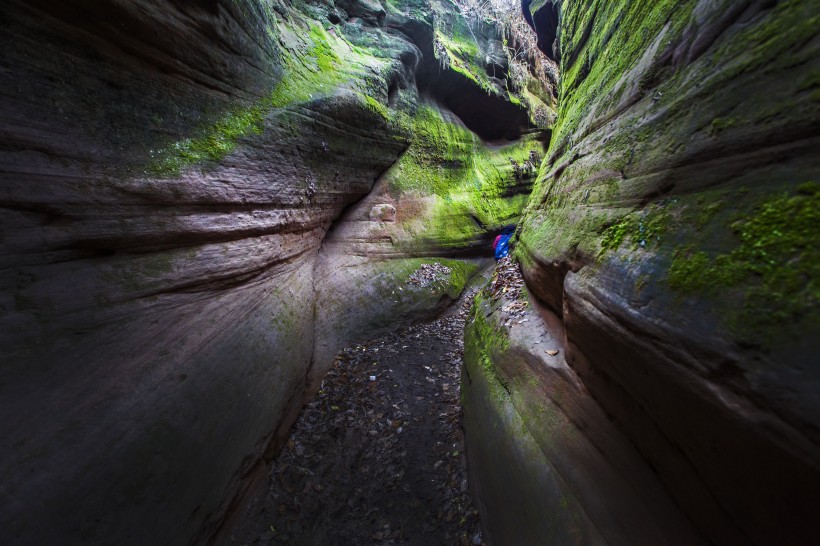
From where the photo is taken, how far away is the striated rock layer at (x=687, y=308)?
4.68 ft

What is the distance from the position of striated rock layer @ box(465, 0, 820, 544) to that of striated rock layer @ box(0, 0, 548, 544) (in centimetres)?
369

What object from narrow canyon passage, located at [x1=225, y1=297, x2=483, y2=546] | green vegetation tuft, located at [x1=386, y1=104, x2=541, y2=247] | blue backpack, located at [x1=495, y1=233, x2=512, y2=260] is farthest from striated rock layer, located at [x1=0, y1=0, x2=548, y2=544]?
blue backpack, located at [x1=495, y1=233, x2=512, y2=260]

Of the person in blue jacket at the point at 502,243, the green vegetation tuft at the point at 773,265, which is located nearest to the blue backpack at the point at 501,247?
the person in blue jacket at the point at 502,243

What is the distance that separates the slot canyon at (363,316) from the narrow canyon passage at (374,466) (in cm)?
4

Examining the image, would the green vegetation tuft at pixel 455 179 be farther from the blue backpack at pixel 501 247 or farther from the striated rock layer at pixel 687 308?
the striated rock layer at pixel 687 308

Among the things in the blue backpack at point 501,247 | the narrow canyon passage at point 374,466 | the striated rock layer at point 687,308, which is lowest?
the narrow canyon passage at point 374,466

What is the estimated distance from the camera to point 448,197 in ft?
37.2

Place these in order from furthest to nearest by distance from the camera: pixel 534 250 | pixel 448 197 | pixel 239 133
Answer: pixel 448 197 < pixel 239 133 < pixel 534 250

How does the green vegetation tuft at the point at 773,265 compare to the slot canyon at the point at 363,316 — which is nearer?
the green vegetation tuft at the point at 773,265

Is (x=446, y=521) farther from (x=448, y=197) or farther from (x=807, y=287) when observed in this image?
(x=448, y=197)

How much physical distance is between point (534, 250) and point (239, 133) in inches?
198

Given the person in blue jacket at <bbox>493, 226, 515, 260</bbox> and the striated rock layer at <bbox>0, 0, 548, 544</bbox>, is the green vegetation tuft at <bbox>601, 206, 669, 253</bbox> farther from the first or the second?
the person in blue jacket at <bbox>493, 226, 515, 260</bbox>

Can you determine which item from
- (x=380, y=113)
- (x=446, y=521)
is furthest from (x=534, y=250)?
(x=380, y=113)

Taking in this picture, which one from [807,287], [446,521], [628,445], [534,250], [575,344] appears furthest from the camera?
[534,250]
